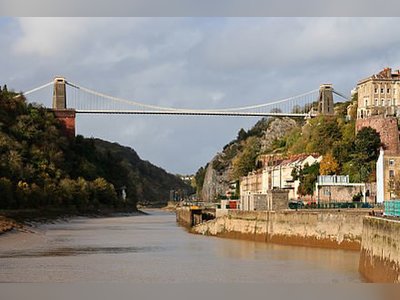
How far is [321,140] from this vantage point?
53.7 meters

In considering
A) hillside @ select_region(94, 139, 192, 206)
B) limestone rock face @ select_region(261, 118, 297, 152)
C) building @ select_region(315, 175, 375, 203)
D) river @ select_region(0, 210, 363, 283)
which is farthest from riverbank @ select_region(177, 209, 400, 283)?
hillside @ select_region(94, 139, 192, 206)

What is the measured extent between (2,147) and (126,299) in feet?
135

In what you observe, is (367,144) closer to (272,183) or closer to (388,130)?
(388,130)

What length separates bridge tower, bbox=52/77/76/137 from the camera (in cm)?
7381

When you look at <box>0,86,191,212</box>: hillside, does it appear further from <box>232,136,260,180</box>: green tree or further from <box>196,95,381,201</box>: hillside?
<box>196,95,381,201</box>: hillside

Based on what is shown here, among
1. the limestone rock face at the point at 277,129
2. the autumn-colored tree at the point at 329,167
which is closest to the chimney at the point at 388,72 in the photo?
the autumn-colored tree at the point at 329,167

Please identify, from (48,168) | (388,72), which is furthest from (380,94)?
(48,168)

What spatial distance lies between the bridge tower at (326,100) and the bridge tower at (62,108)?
22.3m

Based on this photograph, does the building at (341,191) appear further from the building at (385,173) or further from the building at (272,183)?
the building at (385,173)

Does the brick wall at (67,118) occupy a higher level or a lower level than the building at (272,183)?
higher

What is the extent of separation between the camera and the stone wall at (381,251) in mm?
12875

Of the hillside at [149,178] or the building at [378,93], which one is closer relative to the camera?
the building at [378,93]

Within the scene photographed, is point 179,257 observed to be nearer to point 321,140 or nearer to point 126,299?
point 126,299

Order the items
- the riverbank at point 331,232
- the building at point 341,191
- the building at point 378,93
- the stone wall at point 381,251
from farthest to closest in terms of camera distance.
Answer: the building at point 378,93 → the building at point 341,191 → the riverbank at point 331,232 → the stone wall at point 381,251
